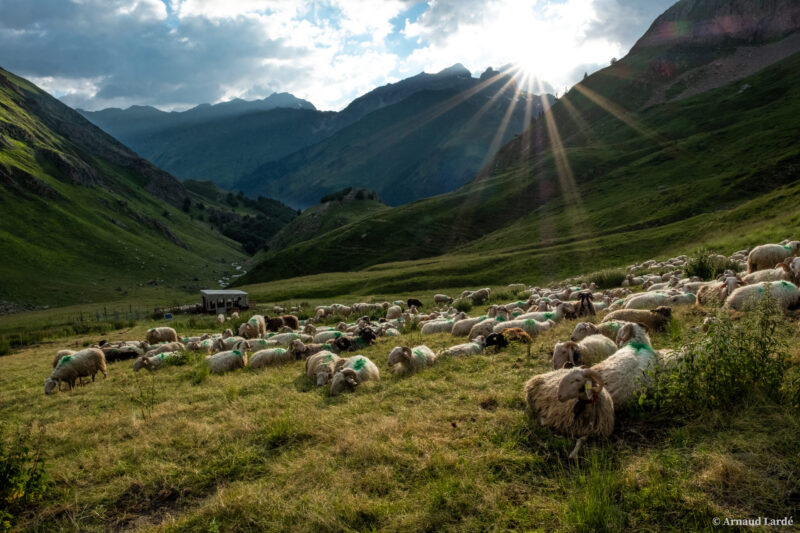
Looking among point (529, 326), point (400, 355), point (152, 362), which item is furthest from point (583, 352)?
point (152, 362)

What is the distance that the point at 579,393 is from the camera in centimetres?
604

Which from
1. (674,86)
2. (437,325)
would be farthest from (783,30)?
(437,325)

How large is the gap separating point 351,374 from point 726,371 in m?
7.90

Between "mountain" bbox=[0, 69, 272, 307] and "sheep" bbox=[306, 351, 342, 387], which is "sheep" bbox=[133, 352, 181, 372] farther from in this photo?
"mountain" bbox=[0, 69, 272, 307]

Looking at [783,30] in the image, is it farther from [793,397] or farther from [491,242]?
[793,397]

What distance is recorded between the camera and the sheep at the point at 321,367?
36.9 ft

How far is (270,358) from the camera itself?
14672mm

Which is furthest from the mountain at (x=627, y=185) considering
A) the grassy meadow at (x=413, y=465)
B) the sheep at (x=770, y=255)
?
the grassy meadow at (x=413, y=465)

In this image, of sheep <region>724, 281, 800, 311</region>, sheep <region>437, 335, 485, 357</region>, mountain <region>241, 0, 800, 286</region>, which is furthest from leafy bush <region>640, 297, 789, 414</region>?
mountain <region>241, 0, 800, 286</region>

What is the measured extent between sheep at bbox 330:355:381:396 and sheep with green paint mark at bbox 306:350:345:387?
0.22 meters

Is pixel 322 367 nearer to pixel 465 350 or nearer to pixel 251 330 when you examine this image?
pixel 465 350

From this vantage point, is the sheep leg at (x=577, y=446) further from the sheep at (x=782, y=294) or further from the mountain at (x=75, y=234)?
the mountain at (x=75, y=234)

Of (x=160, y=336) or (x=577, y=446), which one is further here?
A: (x=160, y=336)

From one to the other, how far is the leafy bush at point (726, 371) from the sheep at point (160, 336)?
993 inches
